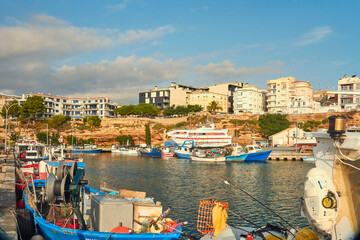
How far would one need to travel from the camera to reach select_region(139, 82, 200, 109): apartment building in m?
127

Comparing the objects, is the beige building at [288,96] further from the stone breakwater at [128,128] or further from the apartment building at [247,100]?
the stone breakwater at [128,128]

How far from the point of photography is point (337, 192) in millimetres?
7855

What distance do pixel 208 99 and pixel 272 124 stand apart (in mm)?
38751

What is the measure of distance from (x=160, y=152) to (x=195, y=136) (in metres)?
9.08

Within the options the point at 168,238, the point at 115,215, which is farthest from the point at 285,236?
the point at 115,215

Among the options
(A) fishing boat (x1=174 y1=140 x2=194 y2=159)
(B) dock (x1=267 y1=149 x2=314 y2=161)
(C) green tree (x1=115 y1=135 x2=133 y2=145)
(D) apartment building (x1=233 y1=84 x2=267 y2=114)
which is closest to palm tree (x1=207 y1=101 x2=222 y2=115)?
(D) apartment building (x1=233 y1=84 x2=267 y2=114)

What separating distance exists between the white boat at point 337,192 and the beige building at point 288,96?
95.4 meters

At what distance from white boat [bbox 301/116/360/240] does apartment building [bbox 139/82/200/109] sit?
118 m

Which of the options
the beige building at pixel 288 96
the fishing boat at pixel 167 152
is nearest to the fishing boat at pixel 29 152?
the fishing boat at pixel 167 152

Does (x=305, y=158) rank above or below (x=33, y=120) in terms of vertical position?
below

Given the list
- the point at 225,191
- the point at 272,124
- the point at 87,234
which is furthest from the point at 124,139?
the point at 87,234

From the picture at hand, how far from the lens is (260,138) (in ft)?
291

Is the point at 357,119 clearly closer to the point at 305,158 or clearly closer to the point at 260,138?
the point at 260,138

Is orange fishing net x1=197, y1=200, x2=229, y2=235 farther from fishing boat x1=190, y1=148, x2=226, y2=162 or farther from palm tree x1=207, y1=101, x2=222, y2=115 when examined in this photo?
palm tree x1=207, y1=101, x2=222, y2=115
